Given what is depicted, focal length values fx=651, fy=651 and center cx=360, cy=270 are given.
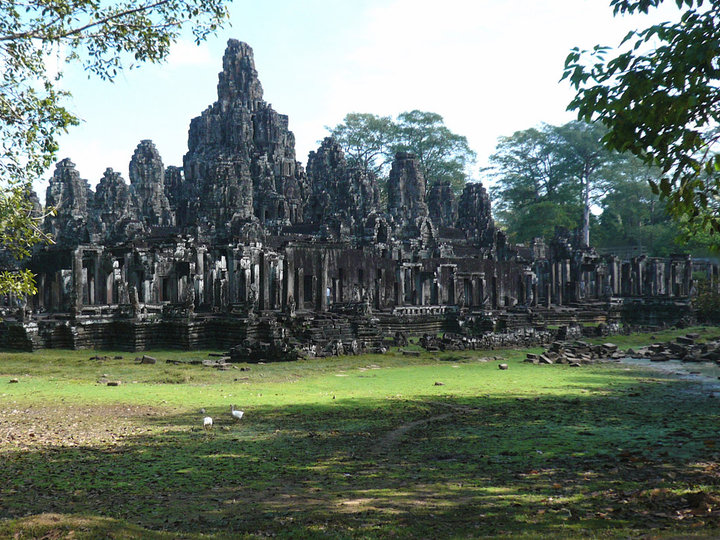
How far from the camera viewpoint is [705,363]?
741 inches

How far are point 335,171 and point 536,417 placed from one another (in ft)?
182

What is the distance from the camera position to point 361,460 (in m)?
7.77

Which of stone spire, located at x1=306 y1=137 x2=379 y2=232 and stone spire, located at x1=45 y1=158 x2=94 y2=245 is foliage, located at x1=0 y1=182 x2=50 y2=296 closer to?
stone spire, located at x1=45 y1=158 x2=94 y2=245

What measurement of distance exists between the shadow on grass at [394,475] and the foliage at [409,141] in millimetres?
72358

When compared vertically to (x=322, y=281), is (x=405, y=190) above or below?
above

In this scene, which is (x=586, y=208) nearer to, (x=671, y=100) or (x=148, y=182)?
(x=148, y=182)

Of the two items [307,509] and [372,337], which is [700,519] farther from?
[372,337]

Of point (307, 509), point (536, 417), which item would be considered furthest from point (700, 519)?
point (536, 417)

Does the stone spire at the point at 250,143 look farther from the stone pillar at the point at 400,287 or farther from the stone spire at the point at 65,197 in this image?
the stone pillar at the point at 400,287

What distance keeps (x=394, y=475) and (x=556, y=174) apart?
6958cm

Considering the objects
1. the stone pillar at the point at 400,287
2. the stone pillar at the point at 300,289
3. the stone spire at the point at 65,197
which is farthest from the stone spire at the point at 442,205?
the stone pillar at the point at 300,289

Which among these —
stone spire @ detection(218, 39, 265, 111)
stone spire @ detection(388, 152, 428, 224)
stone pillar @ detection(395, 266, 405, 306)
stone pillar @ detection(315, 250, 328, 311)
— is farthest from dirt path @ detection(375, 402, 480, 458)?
stone spire @ detection(218, 39, 265, 111)

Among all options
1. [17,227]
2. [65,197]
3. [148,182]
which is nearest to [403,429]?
[17,227]

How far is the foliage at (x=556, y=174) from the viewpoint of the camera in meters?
66.7
